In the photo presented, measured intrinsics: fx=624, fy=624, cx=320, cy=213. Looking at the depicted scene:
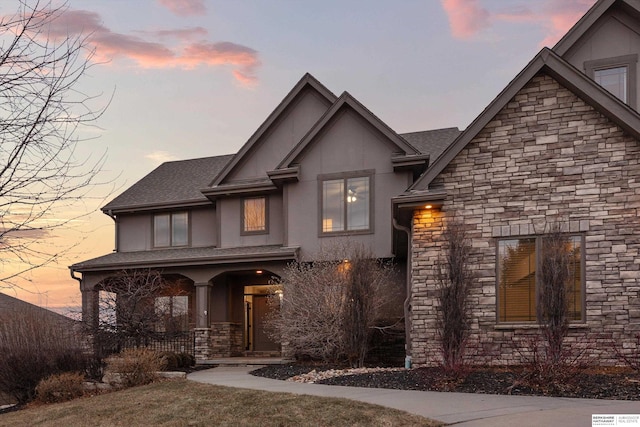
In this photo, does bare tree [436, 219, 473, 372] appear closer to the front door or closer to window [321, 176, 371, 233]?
window [321, 176, 371, 233]

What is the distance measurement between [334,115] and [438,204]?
20.5 feet

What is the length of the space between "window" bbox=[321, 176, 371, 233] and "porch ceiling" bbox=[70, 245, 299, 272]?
4.86 ft

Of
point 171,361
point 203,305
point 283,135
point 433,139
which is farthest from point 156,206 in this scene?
point 433,139

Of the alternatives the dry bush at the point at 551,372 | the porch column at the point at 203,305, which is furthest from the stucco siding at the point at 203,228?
the dry bush at the point at 551,372

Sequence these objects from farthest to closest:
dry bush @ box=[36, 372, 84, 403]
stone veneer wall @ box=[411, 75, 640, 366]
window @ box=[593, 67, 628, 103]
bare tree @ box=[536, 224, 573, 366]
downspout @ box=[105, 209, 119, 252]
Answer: downspout @ box=[105, 209, 119, 252]
window @ box=[593, 67, 628, 103]
dry bush @ box=[36, 372, 84, 403]
stone veneer wall @ box=[411, 75, 640, 366]
bare tree @ box=[536, 224, 573, 366]

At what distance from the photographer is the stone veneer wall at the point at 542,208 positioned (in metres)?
13.2

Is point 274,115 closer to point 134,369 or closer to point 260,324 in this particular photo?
point 260,324

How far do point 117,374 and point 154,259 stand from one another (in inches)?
308

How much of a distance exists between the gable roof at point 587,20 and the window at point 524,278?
6.08 m

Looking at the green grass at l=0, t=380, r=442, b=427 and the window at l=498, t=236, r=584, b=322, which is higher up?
the window at l=498, t=236, r=584, b=322

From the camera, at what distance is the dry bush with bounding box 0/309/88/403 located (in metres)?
14.5

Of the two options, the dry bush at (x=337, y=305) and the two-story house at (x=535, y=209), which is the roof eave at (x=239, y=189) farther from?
the two-story house at (x=535, y=209)

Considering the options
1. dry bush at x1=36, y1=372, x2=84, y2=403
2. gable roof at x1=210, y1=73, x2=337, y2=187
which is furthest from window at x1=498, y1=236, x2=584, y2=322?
gable roof at x1=210, y1=73, x2=337, y2=187

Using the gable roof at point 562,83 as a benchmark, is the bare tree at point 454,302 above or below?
below
